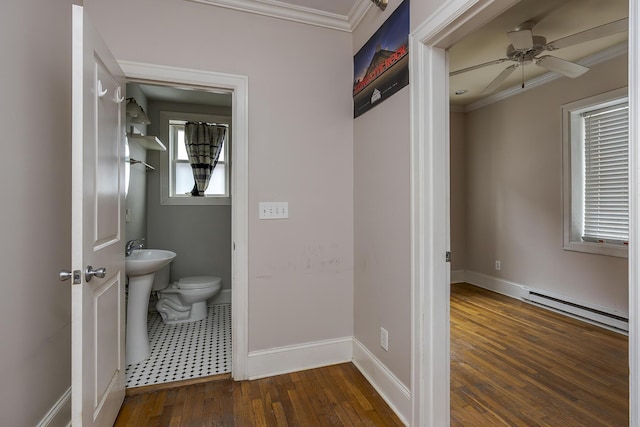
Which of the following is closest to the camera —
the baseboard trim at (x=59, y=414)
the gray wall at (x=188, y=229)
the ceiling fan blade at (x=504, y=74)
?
the baseboard trim at (x=59, y=414)

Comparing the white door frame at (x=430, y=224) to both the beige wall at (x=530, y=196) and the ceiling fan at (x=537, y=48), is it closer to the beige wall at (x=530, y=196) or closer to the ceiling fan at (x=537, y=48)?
the ceiling fan at (x=537, y=48)

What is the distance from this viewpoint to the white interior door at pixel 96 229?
1238 mm

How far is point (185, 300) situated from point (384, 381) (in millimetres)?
2120

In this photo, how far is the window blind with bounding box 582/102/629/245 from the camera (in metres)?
3.05

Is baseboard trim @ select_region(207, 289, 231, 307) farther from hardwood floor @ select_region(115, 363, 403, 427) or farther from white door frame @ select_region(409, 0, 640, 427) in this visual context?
white door frame @ select_region(409, 0, 640, 427)

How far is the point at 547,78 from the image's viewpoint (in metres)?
3.57

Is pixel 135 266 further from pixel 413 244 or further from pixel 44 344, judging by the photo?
pixel 413 244

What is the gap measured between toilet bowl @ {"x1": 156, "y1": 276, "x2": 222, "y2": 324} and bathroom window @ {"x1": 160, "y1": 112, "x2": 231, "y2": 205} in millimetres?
983

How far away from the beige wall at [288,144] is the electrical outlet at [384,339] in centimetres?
44

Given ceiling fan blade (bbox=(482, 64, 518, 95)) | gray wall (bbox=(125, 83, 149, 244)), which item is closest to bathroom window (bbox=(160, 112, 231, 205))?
gray wall (bbox=(125, 83, 149, 244))

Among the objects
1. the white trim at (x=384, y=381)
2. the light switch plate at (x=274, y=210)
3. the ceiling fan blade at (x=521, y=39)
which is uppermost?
the ceiling fan blade at (x=521, y=39)

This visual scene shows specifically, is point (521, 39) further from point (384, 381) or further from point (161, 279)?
point (161, 279)

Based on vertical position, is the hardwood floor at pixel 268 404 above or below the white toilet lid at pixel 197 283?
below

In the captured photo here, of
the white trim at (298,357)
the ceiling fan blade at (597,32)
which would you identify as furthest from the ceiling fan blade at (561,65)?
the white trim at (298,357)
